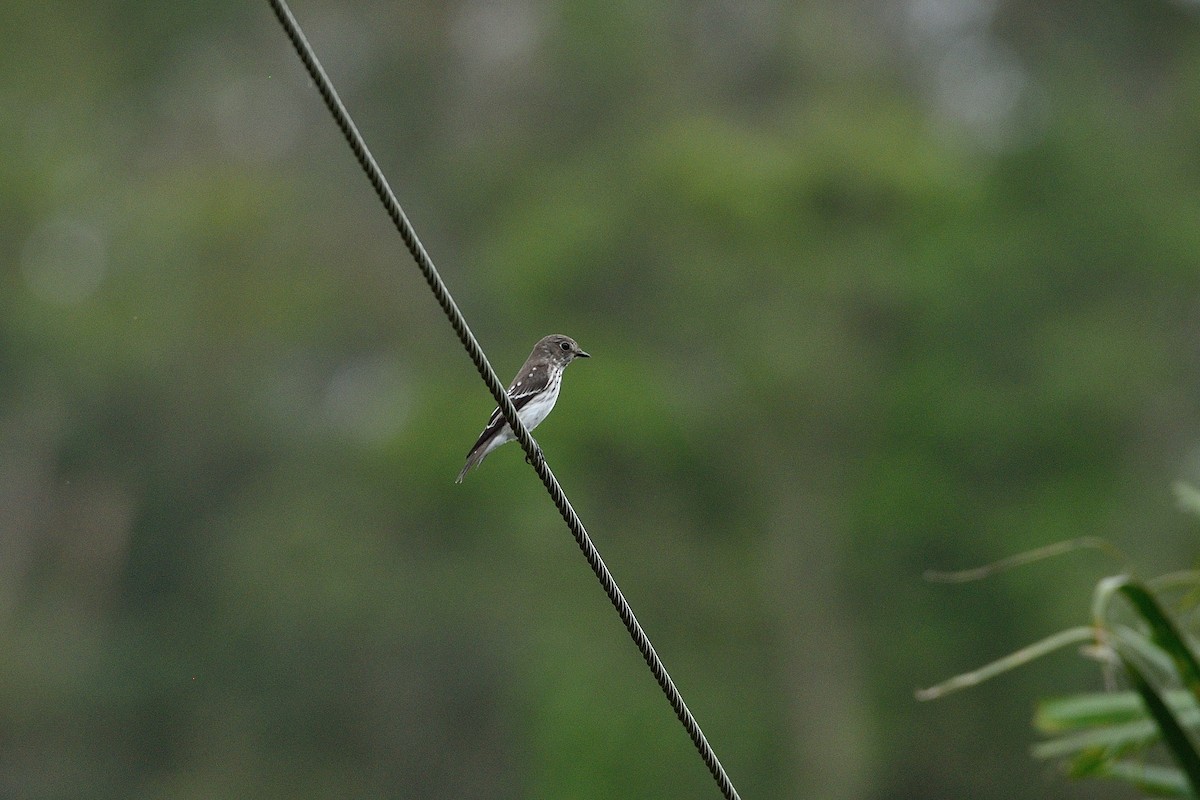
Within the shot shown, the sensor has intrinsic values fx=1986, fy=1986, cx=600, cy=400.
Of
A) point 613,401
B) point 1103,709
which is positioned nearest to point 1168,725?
point 1103,709

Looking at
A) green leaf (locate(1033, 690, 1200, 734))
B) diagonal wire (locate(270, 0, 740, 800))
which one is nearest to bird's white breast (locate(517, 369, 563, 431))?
diagonal wire (locate(270, 0, 740, 800))

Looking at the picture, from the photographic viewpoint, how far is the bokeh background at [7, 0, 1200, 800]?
113ft

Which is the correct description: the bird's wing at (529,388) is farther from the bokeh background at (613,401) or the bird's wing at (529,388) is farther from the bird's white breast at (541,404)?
the bokeh background at (613,401)

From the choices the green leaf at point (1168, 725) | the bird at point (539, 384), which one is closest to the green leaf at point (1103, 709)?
the green leaf at point (1168, 725)

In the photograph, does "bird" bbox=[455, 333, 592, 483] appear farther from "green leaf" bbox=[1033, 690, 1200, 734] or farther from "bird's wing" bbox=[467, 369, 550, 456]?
"green leaf" bbox=[1033, 690, 1200, 734]

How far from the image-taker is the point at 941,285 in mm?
35562

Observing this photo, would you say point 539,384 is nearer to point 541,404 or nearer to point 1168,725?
point 541,404

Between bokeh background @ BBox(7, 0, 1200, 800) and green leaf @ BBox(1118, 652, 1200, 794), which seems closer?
green leaf @ BBox(1118, 652, 1200, 794)

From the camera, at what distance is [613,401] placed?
34.3 meters

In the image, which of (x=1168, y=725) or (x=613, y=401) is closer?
(x=1168, y=725)

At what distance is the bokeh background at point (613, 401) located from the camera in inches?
1351

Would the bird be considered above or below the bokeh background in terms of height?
above

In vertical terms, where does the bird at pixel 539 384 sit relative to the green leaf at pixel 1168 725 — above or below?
above

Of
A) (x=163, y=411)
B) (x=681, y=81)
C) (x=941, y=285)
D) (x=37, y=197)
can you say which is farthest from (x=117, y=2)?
(x=941, y=285)
